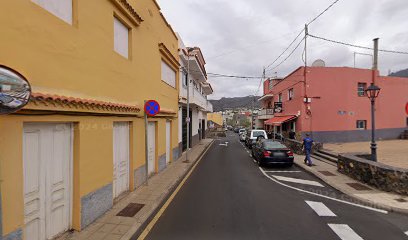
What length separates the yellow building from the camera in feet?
11.4

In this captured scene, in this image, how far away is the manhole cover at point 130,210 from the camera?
5.93m

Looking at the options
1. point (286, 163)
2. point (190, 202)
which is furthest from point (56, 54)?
point (286, 163)

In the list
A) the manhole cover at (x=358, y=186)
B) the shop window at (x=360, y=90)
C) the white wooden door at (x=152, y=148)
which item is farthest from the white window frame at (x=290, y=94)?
the white wooden door at (x=152, y=148)

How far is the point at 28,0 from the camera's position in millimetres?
3689

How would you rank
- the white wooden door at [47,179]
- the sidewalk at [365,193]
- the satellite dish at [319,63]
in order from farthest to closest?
the satellite dish at [319,63] → the sidewalk at [365,193] → the white wooden door at [47,179]

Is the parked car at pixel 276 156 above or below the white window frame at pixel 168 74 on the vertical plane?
below

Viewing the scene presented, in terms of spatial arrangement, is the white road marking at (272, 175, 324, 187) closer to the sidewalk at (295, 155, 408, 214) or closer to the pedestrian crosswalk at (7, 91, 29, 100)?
the sidewalk at (295, 155, 408, 214)

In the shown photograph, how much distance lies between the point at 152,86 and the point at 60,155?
5985 millimetres

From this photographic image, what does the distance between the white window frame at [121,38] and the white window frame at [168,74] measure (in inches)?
178

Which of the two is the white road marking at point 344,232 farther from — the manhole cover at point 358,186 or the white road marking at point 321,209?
the manhole cover at point 358,186

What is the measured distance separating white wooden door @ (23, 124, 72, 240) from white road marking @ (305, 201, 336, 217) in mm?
6022

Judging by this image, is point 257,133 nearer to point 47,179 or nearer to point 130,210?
point 130,210

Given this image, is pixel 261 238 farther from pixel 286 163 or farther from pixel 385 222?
pixel 286 163

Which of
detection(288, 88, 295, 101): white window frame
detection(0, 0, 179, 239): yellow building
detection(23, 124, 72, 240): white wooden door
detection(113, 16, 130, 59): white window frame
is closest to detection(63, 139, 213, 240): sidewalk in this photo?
detection(0, 0, 179, 239): yellow building
